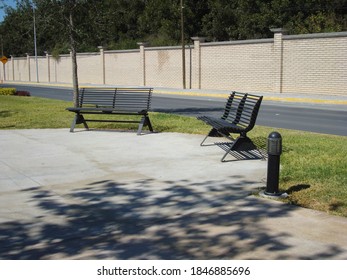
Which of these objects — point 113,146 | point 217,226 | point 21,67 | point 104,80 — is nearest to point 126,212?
point 217,226

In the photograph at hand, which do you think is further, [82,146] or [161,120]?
[161,120]

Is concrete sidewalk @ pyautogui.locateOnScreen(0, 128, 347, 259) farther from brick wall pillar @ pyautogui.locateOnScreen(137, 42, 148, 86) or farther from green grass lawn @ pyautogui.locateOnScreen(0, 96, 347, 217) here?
brick wall pillar @ pyautogui.locateOnScreen(137, 42, 148, 86)

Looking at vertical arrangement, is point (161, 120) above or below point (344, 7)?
below

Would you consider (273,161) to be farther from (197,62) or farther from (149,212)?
(197,62)

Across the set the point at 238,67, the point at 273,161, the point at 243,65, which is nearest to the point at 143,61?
the point at 238,67

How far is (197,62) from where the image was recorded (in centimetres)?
3256

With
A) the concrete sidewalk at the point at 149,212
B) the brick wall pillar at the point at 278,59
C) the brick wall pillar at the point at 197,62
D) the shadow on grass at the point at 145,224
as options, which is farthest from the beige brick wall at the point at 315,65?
the shadow on grass at the point at 145,224

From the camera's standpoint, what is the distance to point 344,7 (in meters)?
36.3

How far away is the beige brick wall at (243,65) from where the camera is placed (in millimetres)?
24047

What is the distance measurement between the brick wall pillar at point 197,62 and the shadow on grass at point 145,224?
2649 centimetres

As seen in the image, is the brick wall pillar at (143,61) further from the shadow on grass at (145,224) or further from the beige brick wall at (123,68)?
the shadow on grass at (145,224)

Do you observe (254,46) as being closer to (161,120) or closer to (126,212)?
(161,120)

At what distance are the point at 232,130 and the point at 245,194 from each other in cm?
222
